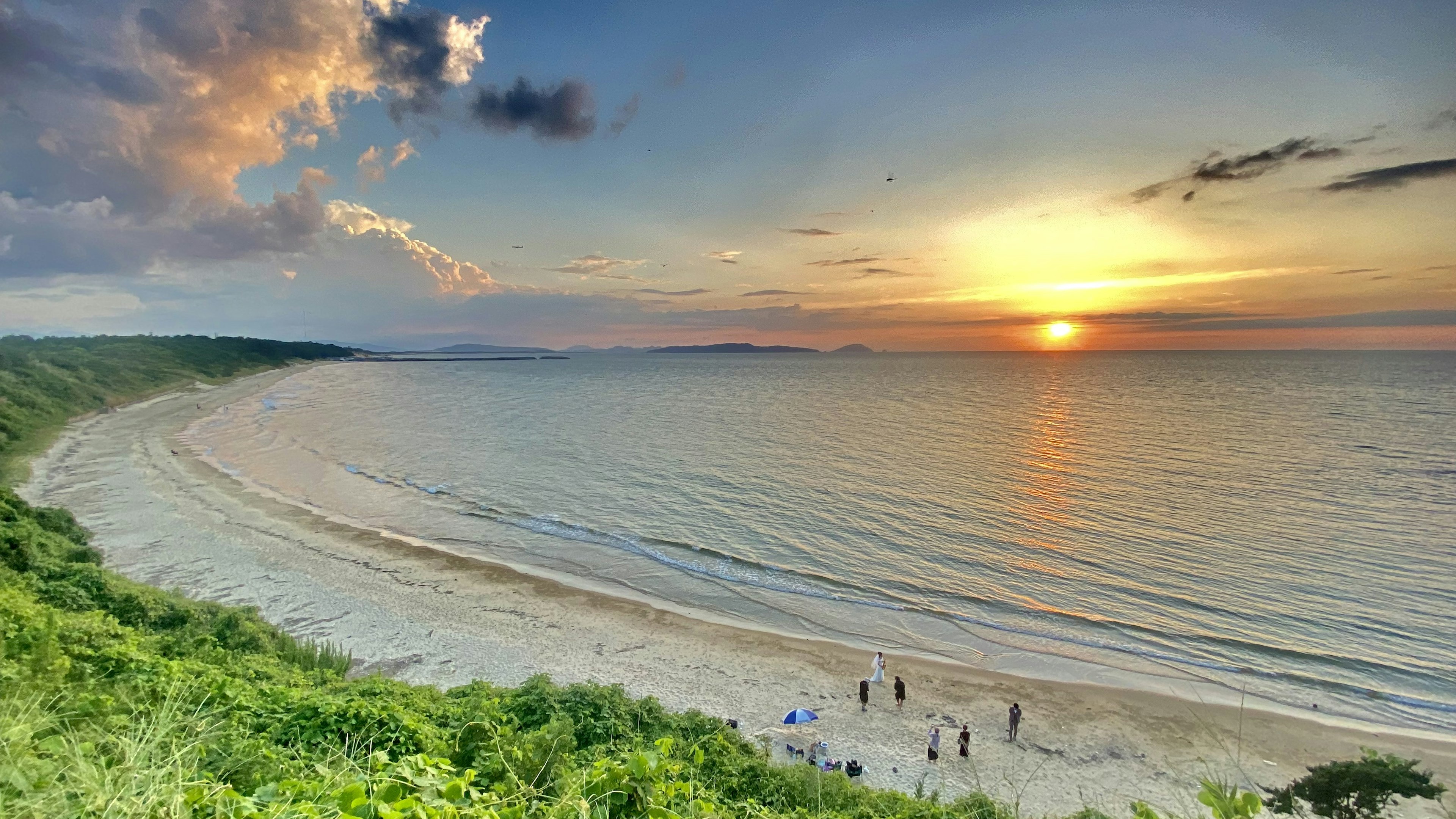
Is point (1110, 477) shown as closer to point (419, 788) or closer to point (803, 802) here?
point (803, 802)

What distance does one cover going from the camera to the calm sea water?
23.1m

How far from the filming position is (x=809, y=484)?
45531mm

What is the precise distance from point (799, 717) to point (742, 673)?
384 centimetres

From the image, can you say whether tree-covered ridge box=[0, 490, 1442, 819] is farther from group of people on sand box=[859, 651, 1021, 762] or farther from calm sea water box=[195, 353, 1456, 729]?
calm sea water box=[195, 353, 1456, 729]

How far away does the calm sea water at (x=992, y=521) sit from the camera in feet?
75.9

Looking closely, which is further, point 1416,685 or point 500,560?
point 500,560

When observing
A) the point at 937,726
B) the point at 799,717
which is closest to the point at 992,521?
the point at 937,726

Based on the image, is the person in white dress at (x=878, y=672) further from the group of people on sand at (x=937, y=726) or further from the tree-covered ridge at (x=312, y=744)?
the tree-covered ridge at (x=312, y=744)

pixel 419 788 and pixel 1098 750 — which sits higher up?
pixel 419 788

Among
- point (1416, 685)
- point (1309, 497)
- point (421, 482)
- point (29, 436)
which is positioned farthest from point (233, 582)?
point (1309, 497)

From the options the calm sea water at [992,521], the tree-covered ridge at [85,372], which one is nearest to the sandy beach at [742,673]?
the calm sea water at [992,521]

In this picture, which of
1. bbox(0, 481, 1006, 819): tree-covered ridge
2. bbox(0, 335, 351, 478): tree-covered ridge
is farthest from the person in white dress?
bbox(0, 335, 351, 478): tree-covered ridge

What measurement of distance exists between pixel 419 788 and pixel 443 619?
22602 mm

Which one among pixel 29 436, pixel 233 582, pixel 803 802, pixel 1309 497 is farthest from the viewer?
pixel 29 436
